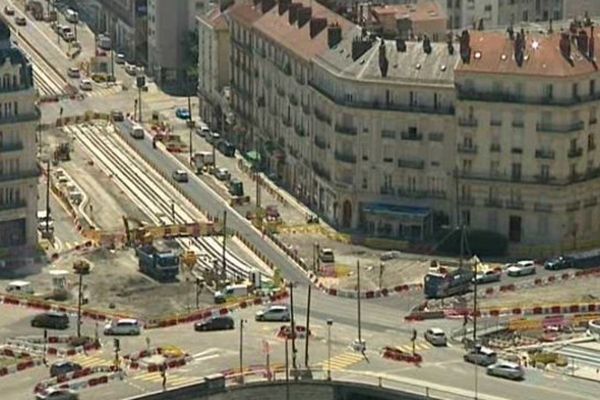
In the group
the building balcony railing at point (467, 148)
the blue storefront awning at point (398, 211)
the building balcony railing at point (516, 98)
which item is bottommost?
the blue storefront awning at point (398, 211)

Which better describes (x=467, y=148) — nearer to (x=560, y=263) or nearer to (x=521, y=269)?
(x=560, y=263)

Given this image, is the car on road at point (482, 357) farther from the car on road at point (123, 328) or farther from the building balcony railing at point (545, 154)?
the building balcony railing at point (545, 154)

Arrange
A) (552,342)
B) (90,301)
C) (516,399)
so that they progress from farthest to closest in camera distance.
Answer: (90,301) < (552,342) < (516,399)

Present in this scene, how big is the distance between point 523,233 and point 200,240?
27.0 meters

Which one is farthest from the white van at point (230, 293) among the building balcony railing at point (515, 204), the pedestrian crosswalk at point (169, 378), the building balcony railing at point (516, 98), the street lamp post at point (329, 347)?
the building balcony railing at point (516, 98)

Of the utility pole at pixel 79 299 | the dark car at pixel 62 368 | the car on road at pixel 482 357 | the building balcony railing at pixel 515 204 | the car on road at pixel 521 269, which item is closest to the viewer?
the dark car at pixel 62 368

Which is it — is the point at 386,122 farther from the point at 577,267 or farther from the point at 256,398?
the point at 256,398

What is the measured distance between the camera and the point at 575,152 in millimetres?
193875

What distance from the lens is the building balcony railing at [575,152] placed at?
635 feet

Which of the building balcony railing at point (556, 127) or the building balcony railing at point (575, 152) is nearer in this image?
the building balcony railing at point (556, 127)

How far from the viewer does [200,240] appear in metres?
199

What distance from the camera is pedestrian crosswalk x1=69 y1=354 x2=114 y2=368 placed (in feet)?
529

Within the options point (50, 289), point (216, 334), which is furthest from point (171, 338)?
point (50, 289)

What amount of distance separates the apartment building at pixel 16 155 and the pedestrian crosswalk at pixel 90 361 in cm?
3046
